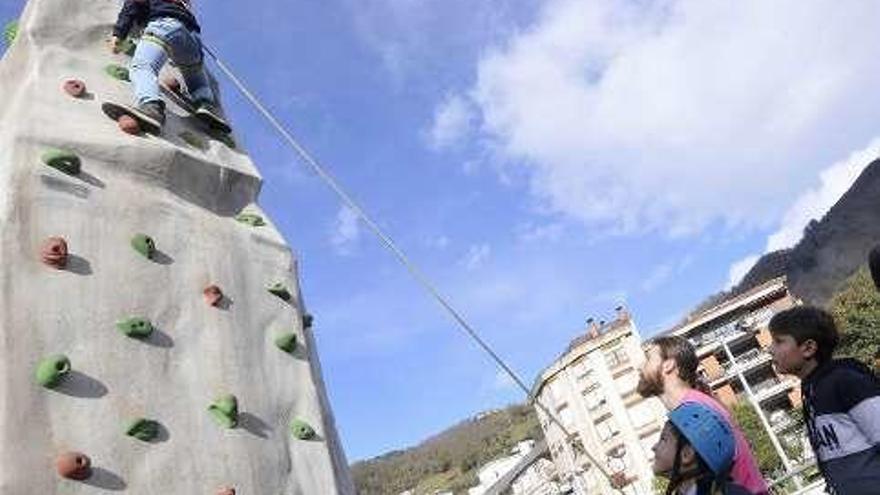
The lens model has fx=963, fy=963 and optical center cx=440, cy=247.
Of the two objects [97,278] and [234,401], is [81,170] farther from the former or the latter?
[234,401]

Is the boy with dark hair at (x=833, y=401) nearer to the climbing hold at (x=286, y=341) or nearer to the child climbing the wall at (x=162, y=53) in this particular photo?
the climbing hold at (x=286, y=341)

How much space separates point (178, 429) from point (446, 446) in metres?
150

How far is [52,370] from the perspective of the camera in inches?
151

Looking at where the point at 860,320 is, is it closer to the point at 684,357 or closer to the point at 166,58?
the point at 166,58

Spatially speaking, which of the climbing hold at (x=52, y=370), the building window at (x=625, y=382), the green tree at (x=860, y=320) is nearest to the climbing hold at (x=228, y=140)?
the climbing hold at (x=52, y=370)

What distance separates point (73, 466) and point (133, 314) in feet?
2.77

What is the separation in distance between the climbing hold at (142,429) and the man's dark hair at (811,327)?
261 cm

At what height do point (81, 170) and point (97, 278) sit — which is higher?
point (81, 170)

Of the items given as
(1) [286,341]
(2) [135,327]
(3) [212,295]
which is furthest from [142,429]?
(1) [286,341]

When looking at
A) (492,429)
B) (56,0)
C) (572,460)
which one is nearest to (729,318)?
(572,460)

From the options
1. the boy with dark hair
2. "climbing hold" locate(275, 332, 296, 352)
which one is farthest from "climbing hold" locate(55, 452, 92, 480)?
the boy with dark hair

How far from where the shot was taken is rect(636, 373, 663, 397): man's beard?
3602mm

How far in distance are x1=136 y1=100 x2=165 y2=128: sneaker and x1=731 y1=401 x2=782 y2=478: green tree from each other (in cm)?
4522

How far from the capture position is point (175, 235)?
474 centimetres
